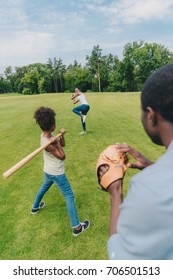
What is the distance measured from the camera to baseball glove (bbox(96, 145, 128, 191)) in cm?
217

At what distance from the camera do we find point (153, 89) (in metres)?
1.81

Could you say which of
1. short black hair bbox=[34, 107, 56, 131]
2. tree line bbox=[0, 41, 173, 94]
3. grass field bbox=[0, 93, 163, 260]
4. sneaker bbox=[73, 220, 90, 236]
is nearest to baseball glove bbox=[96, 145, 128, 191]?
short black hair bbox=[34, 107, 56, 131]

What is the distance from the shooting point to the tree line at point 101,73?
7762cm

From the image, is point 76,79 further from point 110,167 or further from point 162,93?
point 162,93

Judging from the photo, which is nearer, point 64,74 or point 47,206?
point 47,206

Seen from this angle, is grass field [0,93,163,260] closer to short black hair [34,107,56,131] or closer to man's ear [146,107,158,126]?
short black hair [34,107,56,131]

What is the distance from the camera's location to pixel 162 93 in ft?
5.80

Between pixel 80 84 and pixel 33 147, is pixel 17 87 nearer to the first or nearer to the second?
pixel 80 84

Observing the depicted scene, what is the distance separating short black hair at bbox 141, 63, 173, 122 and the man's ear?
0.08 feet

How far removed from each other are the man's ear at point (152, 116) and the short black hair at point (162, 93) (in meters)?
0.03

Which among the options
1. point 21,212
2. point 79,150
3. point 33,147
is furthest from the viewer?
point 33,147

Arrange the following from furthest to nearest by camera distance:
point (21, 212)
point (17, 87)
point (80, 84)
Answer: point (17, 87)
point (80, 84)
point (21, 212)
